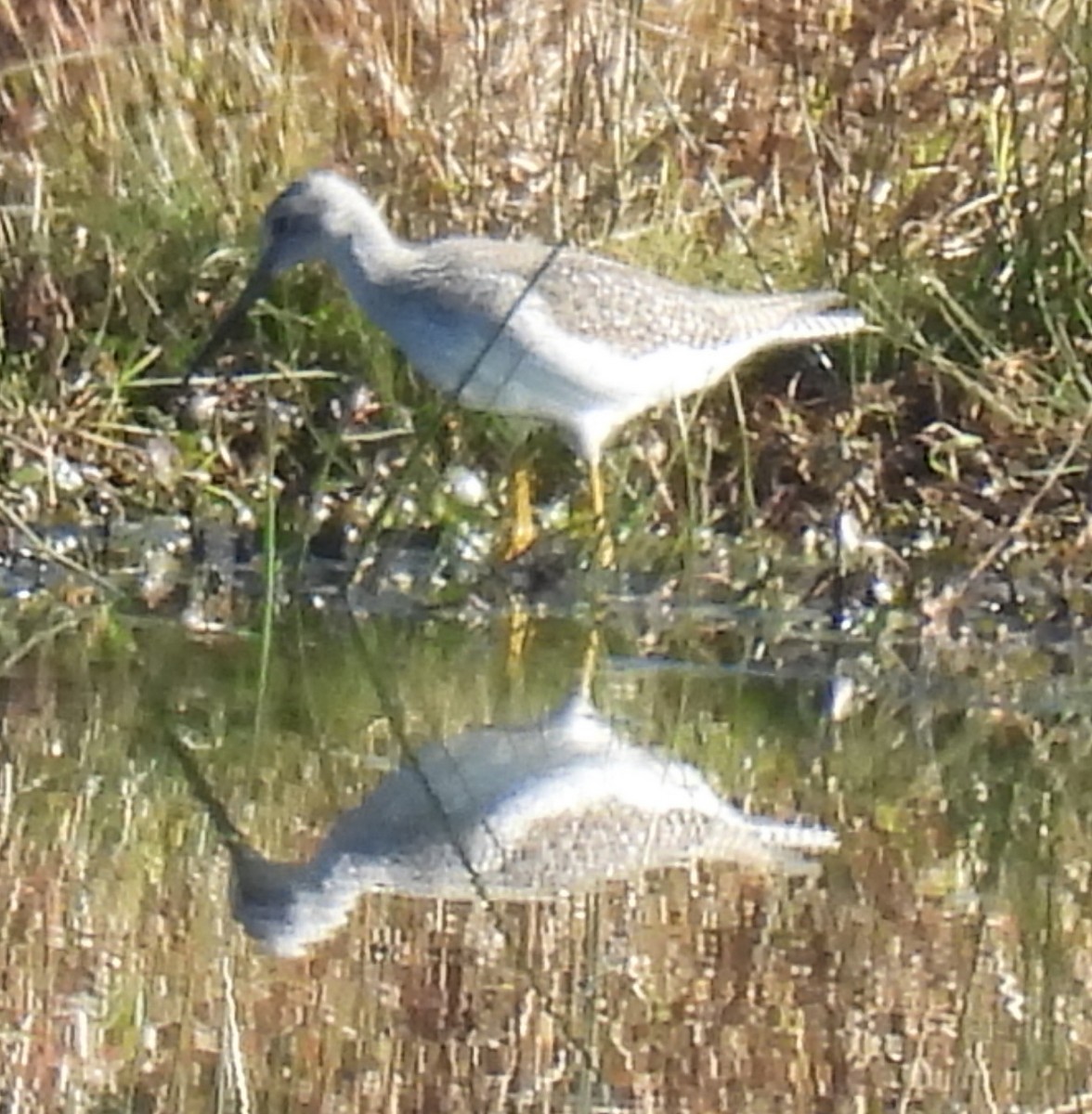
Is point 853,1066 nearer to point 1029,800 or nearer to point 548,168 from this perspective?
A: point 1029,800

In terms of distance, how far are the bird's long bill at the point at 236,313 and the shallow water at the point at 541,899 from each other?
1.08 metres

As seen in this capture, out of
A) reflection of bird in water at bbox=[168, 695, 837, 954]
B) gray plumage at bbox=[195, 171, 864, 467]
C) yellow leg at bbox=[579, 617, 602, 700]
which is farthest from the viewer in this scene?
gray plumage at bbox=[195, 171, 864, 467]

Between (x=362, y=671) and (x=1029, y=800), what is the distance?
4.10ft

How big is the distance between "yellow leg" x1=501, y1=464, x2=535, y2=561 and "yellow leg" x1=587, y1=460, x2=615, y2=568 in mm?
125

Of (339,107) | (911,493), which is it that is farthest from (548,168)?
(911,493)

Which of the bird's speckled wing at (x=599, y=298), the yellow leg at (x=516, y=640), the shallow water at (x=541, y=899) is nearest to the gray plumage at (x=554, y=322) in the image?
the bird's speckled wing at (x=599, y=298)

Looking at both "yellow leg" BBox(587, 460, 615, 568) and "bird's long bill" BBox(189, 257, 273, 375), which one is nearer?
"yellow leg" BBox(587, 460, 615, 568)

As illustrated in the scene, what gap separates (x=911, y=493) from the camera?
6500mm

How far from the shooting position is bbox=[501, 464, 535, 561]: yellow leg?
6312mm

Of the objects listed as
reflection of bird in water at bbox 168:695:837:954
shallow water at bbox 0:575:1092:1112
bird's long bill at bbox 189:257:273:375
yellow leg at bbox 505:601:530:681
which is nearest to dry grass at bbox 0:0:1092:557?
bird's long bill at bbox 189:257:273:375

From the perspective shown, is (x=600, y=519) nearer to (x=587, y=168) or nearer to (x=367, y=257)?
(x=367, y=257)

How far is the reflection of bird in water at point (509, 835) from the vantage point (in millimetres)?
3826

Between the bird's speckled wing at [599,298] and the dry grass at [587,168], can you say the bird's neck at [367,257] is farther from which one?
the dry grass at [587,168]

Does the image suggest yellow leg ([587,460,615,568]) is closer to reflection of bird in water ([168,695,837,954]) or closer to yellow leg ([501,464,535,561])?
yellow leg ([501,464,535,561])
